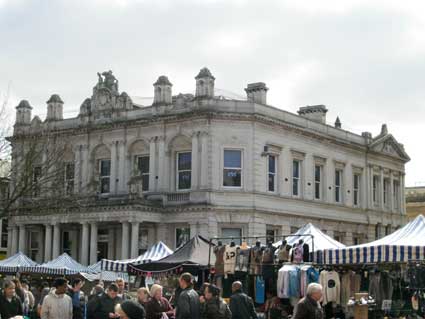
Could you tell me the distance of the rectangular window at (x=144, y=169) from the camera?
4228cm

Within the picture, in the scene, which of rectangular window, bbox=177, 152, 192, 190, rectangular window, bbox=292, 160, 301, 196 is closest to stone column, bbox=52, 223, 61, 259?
rectangular window, bbox=177, 152, 192, 190

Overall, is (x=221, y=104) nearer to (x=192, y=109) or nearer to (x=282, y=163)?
(x=192, y=109)

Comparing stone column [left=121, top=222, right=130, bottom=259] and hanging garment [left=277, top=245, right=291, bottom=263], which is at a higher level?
stone column [left=121, top=222, right=130, bottom=259]

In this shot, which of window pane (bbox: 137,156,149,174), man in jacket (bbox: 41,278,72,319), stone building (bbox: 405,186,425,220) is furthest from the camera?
stone building (bbox: 405,186,425,220)

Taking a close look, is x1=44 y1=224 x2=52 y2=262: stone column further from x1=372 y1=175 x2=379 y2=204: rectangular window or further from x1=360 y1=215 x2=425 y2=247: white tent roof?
x1=360 y1=215 x2=425 y2=247: white tent roof

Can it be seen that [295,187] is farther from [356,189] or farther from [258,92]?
[356,189]

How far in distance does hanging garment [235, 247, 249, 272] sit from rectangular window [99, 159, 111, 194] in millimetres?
23198

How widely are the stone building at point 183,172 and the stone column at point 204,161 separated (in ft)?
0.17

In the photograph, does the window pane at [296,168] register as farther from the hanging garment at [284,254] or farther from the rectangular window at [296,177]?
the hanging garment at [284,254]

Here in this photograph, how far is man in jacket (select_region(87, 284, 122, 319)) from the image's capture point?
14.8 m

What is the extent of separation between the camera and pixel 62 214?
41438 millimetres

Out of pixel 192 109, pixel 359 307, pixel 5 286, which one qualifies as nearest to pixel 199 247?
pixel 359 307

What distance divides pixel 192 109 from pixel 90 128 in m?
7.24

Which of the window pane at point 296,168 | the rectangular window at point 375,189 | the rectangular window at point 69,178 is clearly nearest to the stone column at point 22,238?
the rectangular window at point 69,178
